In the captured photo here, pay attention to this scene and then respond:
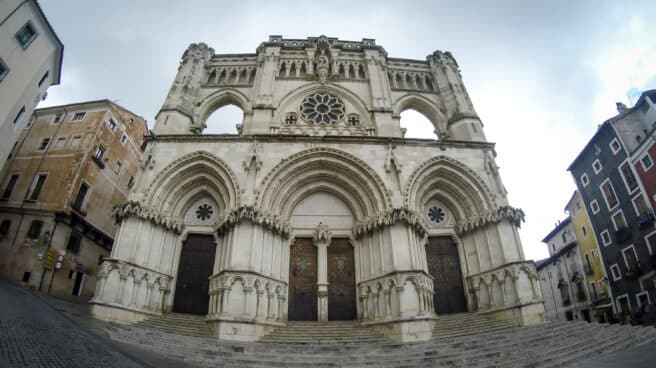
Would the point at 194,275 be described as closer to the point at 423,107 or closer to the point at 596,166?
the point at 423,107

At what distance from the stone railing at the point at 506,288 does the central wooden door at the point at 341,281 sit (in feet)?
16.1

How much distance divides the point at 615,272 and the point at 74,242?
3478cm

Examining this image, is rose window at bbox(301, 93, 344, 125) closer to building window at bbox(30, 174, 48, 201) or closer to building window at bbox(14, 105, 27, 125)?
building window at bbox(14, 105, 27, 125)

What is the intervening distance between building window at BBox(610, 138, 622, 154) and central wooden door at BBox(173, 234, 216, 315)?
25.9 m

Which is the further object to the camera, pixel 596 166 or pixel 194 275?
pixel 596 166

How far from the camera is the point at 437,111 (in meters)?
18.7

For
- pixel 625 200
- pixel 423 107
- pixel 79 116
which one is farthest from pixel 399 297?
pixel 79 116

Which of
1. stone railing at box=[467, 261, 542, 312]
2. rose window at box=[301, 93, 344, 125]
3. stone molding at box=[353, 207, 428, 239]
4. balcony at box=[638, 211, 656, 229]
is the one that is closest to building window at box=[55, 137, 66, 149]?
rose window at box=[301, 93, 344, 125]

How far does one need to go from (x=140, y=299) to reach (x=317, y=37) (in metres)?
17.8

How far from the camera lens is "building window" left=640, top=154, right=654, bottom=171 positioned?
Answer: 18766mm

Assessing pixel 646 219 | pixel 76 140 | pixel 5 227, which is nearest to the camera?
pixel 5 227

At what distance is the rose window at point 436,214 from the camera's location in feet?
49.0

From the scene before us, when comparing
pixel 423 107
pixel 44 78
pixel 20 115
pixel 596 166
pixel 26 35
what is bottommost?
pixel 596 166

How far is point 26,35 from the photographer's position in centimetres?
1595
